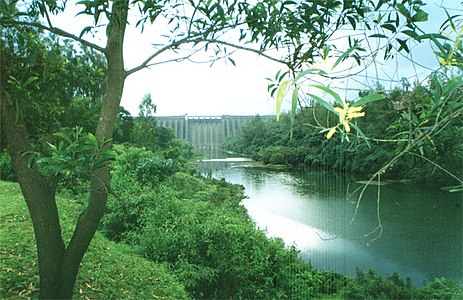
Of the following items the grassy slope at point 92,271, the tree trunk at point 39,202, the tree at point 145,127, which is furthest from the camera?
the tree at point 145,127

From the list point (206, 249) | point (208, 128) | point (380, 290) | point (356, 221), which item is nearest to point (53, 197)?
point (206, 249)

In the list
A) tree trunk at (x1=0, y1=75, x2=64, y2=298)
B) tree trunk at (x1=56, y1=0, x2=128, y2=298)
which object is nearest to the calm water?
tree trunk at (x1=56, y1=0, x2=128, y2=298)

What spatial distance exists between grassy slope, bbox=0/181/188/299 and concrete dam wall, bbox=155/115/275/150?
4.82m

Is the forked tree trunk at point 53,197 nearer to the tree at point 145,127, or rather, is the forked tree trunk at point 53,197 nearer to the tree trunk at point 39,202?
the tree trunk at point 39,202

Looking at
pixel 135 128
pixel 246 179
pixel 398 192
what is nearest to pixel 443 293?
pixel 398 192

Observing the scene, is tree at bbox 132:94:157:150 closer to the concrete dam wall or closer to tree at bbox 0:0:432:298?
the concrete dam wall

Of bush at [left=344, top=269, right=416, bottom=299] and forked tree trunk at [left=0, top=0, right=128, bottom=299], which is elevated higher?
Answer: forked tree trunk at [left=0, top=0, right=128, bottom=299]

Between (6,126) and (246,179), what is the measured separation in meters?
6.52

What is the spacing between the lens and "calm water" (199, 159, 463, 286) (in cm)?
467

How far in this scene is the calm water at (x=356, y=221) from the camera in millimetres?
4668

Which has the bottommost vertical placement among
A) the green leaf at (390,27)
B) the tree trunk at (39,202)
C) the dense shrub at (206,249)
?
the dense shrub at (206,249)

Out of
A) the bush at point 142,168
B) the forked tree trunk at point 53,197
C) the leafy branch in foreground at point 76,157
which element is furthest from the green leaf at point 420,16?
the bush at point 142,168

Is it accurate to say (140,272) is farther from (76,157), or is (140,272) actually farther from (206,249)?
(76,157)

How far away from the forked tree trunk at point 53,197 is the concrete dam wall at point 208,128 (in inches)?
231
